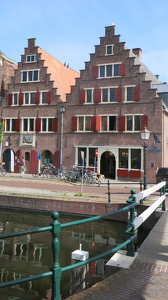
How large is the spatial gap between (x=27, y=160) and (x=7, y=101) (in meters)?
7.02

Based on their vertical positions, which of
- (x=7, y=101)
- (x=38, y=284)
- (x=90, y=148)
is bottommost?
(x=38, y=284)

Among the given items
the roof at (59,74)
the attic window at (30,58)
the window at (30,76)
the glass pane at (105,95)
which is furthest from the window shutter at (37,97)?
the glass pane at (105,95)

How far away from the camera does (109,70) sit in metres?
26.0

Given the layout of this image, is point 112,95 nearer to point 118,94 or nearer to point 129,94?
point 118,94

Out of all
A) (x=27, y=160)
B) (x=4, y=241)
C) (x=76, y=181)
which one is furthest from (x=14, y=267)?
(x=27, y=160)

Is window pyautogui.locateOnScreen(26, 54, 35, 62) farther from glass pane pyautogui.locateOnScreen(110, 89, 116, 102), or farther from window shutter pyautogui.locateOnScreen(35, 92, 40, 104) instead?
glass pane pyautogui.locateOnScreen(110, 89, 116, 102)

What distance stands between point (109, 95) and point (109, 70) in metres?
2.37

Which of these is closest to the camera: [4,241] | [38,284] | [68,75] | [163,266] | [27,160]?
[163,266]

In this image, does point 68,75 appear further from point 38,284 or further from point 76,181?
point 38,284

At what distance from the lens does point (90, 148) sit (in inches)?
1044

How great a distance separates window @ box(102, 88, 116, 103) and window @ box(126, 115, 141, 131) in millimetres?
2375

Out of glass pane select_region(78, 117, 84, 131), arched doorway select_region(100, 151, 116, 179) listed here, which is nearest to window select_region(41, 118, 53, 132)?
glass pane select_region(78, 117, 84, 131)

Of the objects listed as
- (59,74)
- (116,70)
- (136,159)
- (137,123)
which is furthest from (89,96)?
(59,74)

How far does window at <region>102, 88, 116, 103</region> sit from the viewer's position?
25.7 m
